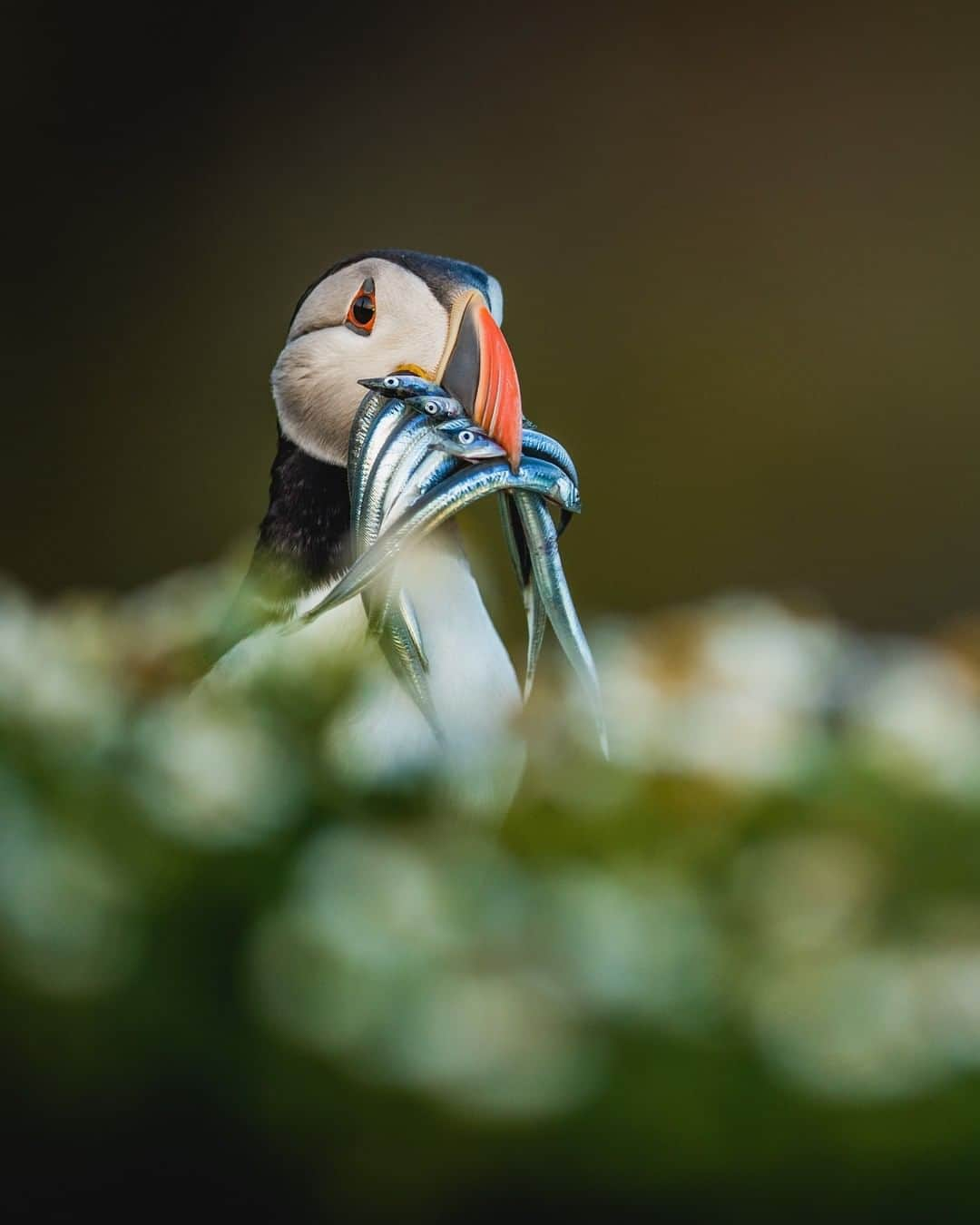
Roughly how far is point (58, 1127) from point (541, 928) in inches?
11.7

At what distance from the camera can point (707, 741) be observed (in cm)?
140

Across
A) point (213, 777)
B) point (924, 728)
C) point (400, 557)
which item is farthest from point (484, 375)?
point (924, 728)

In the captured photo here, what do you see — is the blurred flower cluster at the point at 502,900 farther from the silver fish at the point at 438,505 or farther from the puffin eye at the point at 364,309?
the puffin eye at the point at 364,309

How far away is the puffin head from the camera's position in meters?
1.25

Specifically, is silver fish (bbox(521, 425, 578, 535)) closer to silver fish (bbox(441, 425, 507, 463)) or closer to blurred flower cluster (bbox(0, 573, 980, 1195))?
silver fish (bbox(441, 425, 507, 463))

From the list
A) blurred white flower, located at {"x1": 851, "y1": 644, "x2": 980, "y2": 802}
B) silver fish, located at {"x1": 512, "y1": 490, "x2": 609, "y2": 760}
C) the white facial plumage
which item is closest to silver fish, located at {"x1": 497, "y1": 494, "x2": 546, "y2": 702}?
silver fish, located at {"x1": 512, "y1": 490, "x2": 609, "y2": 760}

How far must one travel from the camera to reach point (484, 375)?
1.25m

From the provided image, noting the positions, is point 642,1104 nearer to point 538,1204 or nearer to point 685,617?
point 538,1204

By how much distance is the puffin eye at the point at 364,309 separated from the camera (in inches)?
54.1

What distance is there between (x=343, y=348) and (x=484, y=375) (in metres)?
0.20

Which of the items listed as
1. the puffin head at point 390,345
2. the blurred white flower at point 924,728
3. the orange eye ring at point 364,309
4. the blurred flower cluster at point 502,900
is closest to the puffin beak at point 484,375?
the puffin head at point 390,345

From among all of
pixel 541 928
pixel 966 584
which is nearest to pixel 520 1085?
pixel 541 928

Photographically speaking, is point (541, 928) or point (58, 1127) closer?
point (58, 1127)

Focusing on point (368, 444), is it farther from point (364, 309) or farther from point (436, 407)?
point (364, 309)
